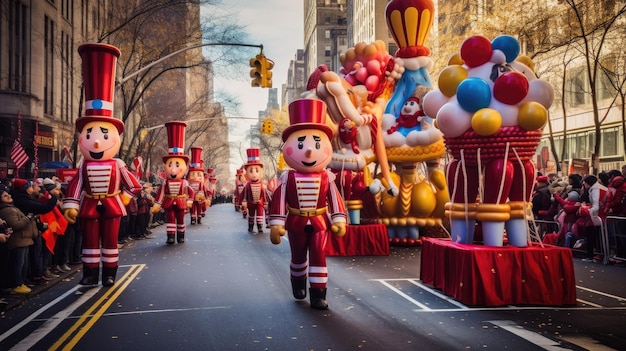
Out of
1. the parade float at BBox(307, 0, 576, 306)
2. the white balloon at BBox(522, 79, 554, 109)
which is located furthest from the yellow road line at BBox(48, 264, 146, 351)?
the white balloon at BBox(522, 79, 554, 109)

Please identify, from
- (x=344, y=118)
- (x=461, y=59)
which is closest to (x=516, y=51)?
(x=461, y=59)

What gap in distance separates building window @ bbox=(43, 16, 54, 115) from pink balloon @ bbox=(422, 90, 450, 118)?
24489mm

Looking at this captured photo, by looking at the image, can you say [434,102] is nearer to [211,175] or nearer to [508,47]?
[508,47]

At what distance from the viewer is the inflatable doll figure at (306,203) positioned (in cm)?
827

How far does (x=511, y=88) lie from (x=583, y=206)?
6.04 metres

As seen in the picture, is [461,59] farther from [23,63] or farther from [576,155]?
[576,155]

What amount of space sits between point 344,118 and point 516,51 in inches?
218

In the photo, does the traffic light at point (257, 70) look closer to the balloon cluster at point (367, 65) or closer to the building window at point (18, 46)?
the balloon cluster at point (367, 65)

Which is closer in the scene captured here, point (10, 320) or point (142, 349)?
point (142, 349)

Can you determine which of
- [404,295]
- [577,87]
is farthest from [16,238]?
[577,87]

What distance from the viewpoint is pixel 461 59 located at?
9.38m

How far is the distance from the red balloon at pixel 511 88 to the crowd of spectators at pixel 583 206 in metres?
5.36

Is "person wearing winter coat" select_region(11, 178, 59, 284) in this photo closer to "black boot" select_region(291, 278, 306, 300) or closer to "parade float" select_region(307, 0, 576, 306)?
"black boot" select_region(291, 278, 306, 300)

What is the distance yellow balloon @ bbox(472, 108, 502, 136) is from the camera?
8242mm
